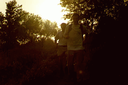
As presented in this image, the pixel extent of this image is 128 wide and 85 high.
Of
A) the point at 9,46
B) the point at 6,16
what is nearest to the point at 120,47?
the point at 9,46

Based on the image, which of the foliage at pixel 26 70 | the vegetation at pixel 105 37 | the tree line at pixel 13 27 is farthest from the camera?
the tree line at pixel 13 27

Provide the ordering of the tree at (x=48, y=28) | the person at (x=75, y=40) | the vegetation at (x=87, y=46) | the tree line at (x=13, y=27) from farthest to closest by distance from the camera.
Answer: the tree at (x=48, y=28), the tree line at (x=13, y=27), the vegetation at (x=87, y=46), the person at (x=75, y=40)

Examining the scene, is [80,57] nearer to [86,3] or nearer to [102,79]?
[102,79]

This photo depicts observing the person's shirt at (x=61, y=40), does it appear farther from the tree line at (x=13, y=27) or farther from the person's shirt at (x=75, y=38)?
the tree line at (x=13, y=27)

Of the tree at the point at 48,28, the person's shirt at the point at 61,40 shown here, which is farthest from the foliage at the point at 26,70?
the tree at the point at 48,28

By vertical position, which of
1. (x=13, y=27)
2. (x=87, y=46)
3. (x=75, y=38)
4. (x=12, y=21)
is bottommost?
(x=87, y=46)

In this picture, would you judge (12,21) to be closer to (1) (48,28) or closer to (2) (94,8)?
(1) (48,28)

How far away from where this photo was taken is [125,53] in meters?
6.77

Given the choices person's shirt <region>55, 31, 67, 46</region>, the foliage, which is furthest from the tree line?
person's shirt <region>55, 31, 67, 46</region>

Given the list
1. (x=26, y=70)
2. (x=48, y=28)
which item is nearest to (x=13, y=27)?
(x=48, y=28)

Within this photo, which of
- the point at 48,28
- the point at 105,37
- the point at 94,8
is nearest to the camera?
the point at 105,37

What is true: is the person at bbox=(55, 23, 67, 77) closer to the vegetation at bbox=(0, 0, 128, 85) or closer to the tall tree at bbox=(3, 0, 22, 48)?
the vegetation at bbox=(0, 0, 128, 85)

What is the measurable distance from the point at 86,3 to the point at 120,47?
1186cm

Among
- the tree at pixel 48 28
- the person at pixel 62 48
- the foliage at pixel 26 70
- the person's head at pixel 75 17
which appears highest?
the tree at pixel 48 28
